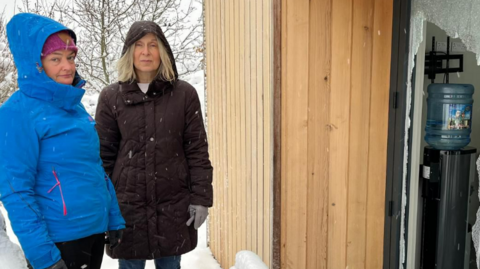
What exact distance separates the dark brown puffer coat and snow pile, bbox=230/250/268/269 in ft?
1.45

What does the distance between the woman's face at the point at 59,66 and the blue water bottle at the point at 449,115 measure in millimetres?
2717

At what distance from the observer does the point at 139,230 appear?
239 cm

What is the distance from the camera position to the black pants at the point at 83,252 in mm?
1815

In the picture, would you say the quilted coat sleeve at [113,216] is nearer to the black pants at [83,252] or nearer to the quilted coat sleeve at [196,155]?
the black pants at [83,252]

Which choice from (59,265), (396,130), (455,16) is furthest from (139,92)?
(455,16)

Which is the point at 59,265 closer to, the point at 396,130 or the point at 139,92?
→ the point at 139,92

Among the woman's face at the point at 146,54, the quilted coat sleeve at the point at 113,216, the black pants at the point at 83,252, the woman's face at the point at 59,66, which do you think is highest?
the woman's face at the point at 146,54

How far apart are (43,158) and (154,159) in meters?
0.70

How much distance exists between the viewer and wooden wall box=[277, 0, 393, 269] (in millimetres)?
2611

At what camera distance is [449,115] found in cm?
325

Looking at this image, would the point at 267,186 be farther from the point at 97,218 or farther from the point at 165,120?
the point at 97,218

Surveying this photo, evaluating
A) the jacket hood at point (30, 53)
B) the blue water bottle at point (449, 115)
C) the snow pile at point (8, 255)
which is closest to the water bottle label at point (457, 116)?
the blue water bottle at point (449, 115)

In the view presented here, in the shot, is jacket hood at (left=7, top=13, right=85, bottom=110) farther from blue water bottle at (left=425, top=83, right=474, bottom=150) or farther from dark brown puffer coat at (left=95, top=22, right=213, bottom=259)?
blue water bottle at (left=425, top=83, right=474, bottom=150)

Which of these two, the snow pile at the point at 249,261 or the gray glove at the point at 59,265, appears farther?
the snow pile at the point at 249,261
